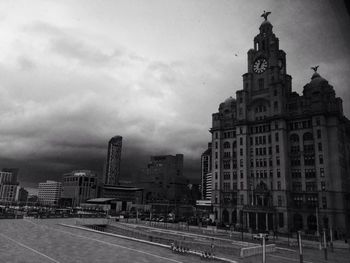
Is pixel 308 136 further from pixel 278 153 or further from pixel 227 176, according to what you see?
pixel 227 176

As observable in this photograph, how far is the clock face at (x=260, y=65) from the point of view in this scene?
377ft

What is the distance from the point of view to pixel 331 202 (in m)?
92.5

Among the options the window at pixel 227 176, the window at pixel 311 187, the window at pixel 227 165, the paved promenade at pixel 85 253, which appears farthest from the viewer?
the window at pixel 227 165

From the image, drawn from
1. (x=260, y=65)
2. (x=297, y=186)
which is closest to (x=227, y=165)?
(x=297, y=186)

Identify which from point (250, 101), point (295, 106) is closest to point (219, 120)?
point (250, 101)

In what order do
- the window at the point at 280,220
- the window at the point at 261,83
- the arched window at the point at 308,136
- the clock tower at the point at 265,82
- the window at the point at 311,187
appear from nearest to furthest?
the window at the point at 311,187 < the window at the point at 280,220 < the arched window at the point at 308,136 < the clock tower at the point at 265,82 < the window at the point at 261,83

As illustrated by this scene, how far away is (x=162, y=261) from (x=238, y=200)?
76.6 m

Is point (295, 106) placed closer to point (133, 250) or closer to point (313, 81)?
point (313, 81)

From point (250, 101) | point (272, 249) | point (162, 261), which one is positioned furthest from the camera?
point (250, 101)

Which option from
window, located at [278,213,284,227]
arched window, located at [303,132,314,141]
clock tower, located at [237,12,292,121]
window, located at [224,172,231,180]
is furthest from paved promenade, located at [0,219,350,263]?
clock tower, located at [237,12,292,121]

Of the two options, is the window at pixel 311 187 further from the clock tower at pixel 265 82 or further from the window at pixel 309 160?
the clock tower at pixel 265 82

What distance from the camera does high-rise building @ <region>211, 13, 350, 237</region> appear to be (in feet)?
313

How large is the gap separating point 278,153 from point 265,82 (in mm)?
27228

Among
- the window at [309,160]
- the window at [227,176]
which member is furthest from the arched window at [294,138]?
the window at [227,176]
